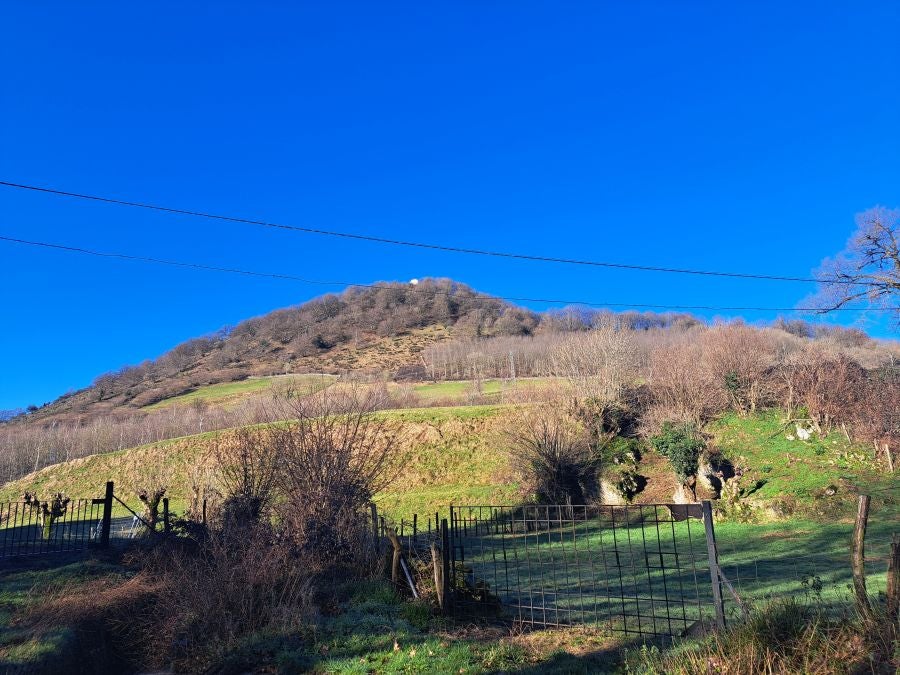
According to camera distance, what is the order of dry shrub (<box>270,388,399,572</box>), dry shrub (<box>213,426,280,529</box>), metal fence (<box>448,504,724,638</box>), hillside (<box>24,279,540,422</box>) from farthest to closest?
hillside (<box>24,279,540,422</box>), dry shrub (<box>213,426,280,529</box>), dry shrub (<box>270,388,399,572</box>), metal fence (<box>448,504,724,638</box>)

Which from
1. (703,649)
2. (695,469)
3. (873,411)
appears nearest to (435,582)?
(703,649)

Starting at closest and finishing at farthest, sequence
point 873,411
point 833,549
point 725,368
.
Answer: point 833,549 → point 873,411 → point 725,368

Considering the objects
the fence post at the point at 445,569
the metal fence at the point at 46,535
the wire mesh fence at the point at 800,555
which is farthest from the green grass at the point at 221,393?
the fence post at the point at 445,569

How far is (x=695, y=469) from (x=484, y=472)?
37.2 ft

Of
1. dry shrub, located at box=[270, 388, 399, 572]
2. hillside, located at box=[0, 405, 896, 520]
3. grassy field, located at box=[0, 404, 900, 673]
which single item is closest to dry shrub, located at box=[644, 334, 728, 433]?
hillside, located at box=[0, 405, 896, 520]

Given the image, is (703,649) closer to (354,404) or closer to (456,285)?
(354,404)

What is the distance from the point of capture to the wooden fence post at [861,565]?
4.64 metres

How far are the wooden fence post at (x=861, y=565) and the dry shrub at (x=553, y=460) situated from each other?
18.2 metres

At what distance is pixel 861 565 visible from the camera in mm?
4883

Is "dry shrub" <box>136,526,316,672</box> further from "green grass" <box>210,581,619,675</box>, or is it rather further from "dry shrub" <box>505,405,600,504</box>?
"dry shrub" <box>505,405,600,504</box>

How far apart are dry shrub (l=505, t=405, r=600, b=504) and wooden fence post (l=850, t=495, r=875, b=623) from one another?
18169 mm

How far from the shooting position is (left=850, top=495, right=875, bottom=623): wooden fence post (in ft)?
15.2

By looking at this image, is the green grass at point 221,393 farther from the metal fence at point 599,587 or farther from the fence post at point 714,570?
the fence post at point 714,570

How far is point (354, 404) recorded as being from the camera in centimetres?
1355
